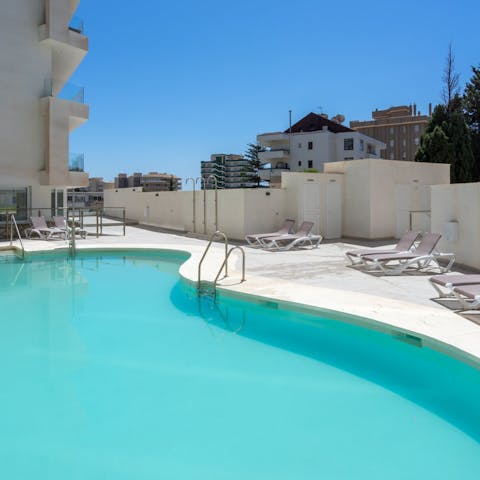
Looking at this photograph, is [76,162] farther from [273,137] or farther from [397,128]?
[397,128]

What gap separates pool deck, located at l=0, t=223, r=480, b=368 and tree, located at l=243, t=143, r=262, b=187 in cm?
5401

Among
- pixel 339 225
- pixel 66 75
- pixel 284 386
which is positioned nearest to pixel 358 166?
pixel 339 225

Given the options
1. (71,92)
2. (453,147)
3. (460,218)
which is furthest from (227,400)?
(453,147)

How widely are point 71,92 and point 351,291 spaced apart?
19.8 m

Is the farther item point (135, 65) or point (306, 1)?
point (135, 65)

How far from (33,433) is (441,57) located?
140 feet

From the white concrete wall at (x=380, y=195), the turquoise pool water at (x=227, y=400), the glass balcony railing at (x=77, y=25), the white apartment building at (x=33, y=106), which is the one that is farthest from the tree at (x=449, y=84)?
the turquoise pool water at (x=227, y=400)

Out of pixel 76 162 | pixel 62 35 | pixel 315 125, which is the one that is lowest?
pixel 76 162

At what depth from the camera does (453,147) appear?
36.0 m

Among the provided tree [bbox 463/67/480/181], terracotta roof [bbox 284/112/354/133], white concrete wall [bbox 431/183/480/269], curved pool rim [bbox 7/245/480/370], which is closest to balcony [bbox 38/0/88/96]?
curved pool rim [bbox 7/245/480/370]

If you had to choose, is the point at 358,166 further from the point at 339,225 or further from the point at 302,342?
the point at 302,342

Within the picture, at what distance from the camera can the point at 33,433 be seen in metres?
4.48

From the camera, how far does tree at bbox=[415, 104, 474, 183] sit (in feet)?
118

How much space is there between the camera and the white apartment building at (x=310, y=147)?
2549 inches
